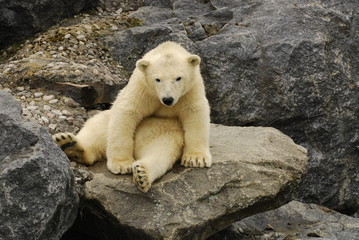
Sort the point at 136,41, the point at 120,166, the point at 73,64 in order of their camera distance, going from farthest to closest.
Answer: the point at 136,41, the point at 73,64, the point at 120,166

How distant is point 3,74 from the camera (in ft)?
27.9

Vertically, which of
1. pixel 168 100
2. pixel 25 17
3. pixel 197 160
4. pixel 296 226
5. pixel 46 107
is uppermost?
pixel 168 100

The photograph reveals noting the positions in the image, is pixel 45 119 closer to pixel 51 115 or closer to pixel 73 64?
pixel 51 115

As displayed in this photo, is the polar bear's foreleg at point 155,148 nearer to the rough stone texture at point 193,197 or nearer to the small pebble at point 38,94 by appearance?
the rough stone texture at point 193,197

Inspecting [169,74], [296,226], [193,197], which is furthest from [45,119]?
[296,226]

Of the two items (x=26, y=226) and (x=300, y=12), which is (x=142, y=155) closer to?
(x=26, y=226)

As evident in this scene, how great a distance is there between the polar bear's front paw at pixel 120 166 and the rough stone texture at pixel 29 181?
3.51ft

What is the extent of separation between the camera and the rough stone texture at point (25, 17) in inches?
366

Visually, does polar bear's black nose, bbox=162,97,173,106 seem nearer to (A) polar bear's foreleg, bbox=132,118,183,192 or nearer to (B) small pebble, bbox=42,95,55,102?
(A) polar bear's foreleg, bbox=132,118,183,192

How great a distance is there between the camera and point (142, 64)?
588 cm

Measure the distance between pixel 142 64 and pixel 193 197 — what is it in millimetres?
1583

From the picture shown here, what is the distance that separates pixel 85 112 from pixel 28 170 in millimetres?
3761

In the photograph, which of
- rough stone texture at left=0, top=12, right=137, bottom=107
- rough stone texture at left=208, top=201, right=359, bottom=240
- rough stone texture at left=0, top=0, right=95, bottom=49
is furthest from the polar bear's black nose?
rough stone texture at left=0, top=0, right=95, bottom=49

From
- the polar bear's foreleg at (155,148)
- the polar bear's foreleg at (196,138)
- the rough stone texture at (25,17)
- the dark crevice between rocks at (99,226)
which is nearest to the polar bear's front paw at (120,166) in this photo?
the polar bear's foreleg at (155,148)
